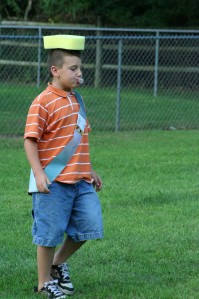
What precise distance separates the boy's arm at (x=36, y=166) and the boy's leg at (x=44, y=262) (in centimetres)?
40

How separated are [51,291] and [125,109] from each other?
11865 mm

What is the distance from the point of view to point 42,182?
5.26m

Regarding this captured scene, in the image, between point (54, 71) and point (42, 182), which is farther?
point (54, 71)

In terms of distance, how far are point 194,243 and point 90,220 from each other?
5.46 ft

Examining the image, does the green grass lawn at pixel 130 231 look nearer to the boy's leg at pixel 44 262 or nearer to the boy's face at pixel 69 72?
the boy's leg at pixel 44 262

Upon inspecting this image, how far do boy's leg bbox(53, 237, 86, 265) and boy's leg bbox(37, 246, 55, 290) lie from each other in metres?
0.15

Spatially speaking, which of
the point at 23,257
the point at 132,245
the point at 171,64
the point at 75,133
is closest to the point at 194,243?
the point at 132,245

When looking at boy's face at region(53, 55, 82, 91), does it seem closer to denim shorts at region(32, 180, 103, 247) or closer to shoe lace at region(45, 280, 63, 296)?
denim shorts at region(32, 180, 103, 247)

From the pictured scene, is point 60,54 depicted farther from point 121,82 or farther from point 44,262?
point 121,82

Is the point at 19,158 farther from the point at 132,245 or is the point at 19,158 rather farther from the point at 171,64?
the point at 171,64

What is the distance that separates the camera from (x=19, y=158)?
1132 cm

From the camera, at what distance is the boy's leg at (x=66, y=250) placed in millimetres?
5633

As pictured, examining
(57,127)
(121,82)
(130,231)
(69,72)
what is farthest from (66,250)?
(121,82)

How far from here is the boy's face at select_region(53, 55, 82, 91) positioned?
5438 mm
